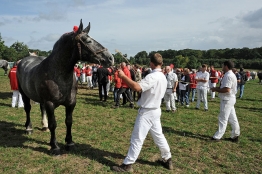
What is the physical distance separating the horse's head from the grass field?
2195mm

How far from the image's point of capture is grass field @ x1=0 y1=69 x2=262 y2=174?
4.66m

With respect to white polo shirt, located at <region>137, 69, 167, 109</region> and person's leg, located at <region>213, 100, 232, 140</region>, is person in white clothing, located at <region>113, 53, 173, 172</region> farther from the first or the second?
person's leg, located at <region>213, 100, 232, 140</region>

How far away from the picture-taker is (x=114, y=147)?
5.71 m

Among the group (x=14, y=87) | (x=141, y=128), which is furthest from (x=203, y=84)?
(x=14, y=87)

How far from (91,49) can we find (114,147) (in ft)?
8.92

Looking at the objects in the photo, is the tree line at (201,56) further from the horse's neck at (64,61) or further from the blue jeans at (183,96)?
the horse's neck at (64,61)

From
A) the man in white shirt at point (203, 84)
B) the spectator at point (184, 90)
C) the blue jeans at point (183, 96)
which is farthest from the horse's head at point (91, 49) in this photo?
the blue jeans at point (183, 96)

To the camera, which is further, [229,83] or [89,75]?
[89,75]

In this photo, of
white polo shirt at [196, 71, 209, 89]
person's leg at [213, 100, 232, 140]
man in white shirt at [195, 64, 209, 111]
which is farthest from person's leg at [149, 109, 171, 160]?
white polo shirt at [196, 71, 209, 89]

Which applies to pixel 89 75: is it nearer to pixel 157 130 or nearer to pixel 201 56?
pixel 157 130

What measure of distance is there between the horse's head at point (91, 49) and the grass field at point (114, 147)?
219cm

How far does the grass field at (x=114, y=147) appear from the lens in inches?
183

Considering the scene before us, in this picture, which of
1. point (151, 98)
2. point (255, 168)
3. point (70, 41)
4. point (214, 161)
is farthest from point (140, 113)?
point (255, 168)

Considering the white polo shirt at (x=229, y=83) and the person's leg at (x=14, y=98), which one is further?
the person's leg at (x=14, y=98)
